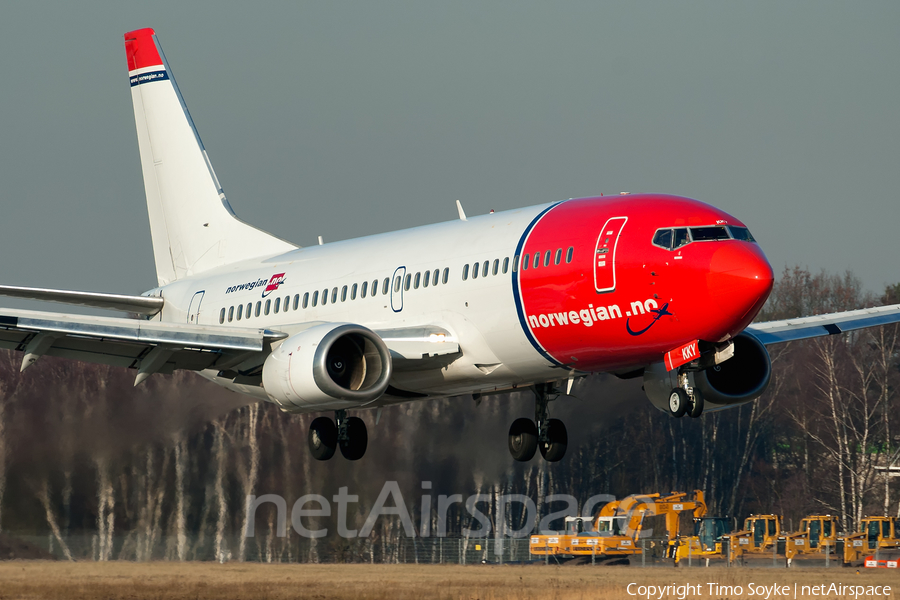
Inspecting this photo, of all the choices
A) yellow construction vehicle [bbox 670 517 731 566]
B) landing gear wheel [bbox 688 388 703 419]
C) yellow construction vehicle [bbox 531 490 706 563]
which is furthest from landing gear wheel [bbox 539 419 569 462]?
yellow construction vehicle [bbox 531 490 706 563]

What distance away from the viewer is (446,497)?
45.5 m

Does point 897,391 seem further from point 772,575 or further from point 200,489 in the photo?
point 200,489

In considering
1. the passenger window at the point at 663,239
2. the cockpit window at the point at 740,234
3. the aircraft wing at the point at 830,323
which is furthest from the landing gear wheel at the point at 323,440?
the cockpit window at the point at 740,234

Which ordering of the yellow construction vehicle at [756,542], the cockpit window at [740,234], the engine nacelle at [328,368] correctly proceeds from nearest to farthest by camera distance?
the cockpit window at [740,234]
the engine nacelle at [328,368]
the yellow construction vehicle at [756,542]

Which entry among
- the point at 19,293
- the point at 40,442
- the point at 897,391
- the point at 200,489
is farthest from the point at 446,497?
the point at 897,391

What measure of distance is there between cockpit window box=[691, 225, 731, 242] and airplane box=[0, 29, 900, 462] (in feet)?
0.09

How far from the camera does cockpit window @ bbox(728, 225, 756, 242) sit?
22.3m

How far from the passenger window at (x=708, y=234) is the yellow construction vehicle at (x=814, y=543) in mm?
31572

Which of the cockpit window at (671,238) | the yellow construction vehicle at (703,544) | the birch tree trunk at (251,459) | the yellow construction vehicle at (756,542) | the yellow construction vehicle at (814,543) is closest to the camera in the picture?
the cockpit window at (671,238)

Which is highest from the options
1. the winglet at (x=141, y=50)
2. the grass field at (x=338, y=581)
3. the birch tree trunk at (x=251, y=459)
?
the winglet at (x=141, y=50)

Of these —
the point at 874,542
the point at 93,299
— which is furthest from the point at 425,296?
the point at 874,542

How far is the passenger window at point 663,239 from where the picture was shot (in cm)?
2220

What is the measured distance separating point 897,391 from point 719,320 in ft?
152

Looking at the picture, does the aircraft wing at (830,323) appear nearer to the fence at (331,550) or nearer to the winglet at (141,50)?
the winglet at (141,50)
